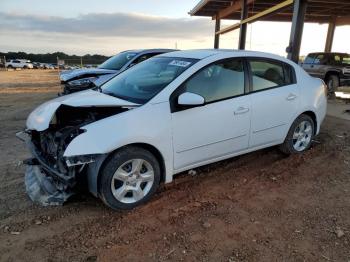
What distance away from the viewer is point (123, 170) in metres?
3.60

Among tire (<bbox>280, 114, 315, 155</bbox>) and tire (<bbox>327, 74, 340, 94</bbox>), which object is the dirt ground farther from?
tire (<bbox>327, 74, 340, 94</bbox>)

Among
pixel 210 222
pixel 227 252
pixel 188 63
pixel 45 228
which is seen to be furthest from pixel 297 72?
pixel 45 228

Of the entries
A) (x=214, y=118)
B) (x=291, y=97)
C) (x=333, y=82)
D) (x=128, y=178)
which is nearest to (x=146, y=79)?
(x=214, y=118)

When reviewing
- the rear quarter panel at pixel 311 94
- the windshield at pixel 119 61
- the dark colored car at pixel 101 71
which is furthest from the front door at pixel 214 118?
the windshield at pixel 119 61

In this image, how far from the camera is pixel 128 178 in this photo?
364cm

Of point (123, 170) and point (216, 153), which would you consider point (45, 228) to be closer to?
point (123, 170)

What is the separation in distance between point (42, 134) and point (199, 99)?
1.89 m

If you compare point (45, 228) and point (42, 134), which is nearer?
point (45, 228)

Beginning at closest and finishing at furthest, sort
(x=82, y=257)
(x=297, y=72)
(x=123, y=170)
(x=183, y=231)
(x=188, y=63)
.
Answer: (x=82, y=257) < (x=183, y=231) < (x=123, y=170) < (x=188, y=63) < (x=297, y=72)

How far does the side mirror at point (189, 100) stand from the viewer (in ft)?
12.4

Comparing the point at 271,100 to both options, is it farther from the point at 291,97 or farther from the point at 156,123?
the point at 156,123

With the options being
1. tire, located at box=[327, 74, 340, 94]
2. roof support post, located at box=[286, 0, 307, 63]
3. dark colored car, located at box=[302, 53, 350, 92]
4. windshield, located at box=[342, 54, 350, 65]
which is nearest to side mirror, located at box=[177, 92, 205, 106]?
roof support post, located at box=[286, 0, 307, 63]

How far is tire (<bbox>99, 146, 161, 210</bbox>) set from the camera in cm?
347

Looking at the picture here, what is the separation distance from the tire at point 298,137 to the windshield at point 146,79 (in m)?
2.07
